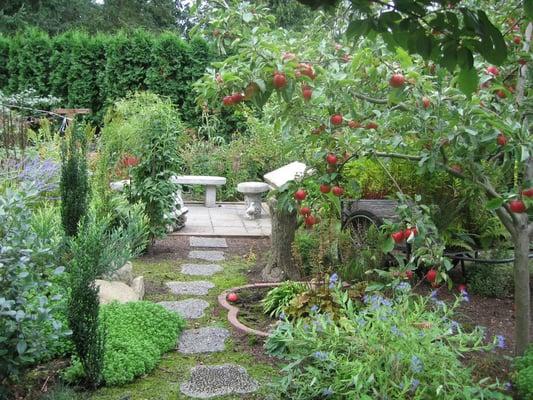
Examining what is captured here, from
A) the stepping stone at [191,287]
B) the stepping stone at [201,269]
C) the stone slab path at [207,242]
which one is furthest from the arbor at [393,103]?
the stone slab path at [207,242]

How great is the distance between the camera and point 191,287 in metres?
5.19

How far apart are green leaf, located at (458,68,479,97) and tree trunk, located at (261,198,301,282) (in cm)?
354

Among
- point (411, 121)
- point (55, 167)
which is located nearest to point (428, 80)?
point (411, 121)

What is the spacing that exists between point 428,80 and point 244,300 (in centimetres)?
228

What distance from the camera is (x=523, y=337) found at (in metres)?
3.36

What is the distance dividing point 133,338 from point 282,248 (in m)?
1.93

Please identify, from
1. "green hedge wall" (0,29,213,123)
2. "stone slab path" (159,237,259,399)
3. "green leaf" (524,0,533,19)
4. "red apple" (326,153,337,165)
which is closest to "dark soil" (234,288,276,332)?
"stone slab path" (159,237,259,399)

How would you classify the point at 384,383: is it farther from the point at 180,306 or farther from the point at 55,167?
the point at 55,167

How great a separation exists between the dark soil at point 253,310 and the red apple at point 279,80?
1850 mm

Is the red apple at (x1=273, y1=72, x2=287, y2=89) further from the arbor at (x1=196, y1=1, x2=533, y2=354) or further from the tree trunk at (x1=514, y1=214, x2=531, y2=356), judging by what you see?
the tree trunk at (x1=514, y1=214, x2=531, y2=356)

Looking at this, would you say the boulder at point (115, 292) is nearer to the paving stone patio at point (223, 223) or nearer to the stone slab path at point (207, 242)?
the stone slab path at point (207, 242)

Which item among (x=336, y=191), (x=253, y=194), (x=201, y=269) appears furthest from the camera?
(x=253, y=194)

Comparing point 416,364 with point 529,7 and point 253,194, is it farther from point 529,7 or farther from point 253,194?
point 253,194

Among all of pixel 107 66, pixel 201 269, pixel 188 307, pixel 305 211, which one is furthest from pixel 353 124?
pixel 107 66
